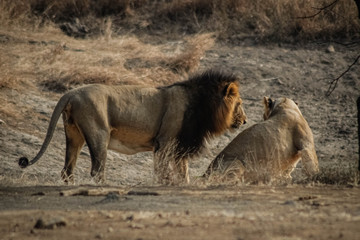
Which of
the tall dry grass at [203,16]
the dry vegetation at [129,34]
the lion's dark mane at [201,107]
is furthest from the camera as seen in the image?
the tall dry grass at [203,16]

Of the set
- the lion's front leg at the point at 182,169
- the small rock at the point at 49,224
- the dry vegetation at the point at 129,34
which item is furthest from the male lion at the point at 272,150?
the dry vegetation at the point at 129,34

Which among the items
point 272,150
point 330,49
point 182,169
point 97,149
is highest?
point 330,49

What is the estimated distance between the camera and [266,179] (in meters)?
7.68

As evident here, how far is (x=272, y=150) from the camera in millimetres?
8422

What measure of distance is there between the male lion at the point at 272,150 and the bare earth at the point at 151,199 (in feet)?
1.68

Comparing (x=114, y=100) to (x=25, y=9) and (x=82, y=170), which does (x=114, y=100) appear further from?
(x=25, y=9)

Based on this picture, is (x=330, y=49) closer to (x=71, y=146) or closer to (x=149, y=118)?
(x=149, y=118)

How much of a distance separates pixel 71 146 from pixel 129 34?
8608 mm

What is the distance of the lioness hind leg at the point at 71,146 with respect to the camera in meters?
8.83

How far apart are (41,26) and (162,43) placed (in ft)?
10.9

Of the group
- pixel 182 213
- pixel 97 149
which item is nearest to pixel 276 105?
pixel 97 149

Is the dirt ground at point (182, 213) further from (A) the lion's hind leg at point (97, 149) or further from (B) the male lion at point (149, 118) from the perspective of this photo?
(B) the male lion at point (149, 118)

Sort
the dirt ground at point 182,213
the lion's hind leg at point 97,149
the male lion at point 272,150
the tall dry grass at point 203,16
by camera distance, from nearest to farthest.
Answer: the dirt ground at point 182,213
the male lion at point 272,150
the lion's hind leg at point 97,149
the tall dry grass at point 203,16

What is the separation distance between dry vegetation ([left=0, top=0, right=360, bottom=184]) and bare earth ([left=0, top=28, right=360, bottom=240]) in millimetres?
850
